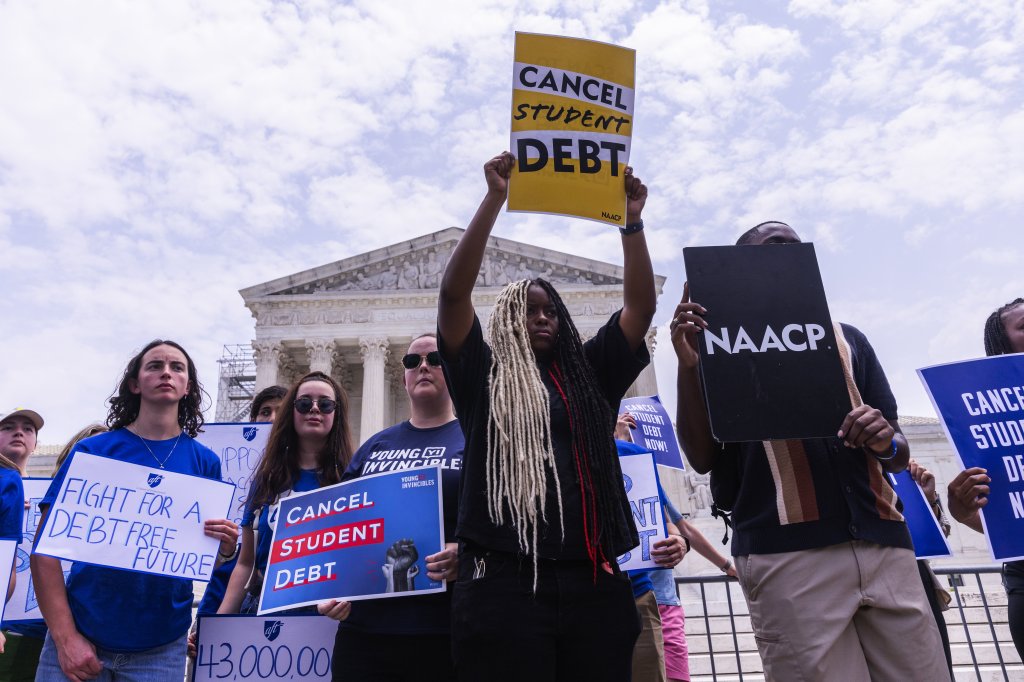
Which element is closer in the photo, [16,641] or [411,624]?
[411,624]

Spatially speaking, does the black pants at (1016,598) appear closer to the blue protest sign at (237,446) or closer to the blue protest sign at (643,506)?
the blue protest sign at (643,506)

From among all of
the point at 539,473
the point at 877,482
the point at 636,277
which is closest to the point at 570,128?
the point at 636,277

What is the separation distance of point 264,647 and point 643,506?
7.20ft

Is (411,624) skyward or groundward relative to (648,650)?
skyward

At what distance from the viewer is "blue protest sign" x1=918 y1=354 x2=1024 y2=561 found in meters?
3.10

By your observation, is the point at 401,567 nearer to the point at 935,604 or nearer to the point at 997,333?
the point at 935,604

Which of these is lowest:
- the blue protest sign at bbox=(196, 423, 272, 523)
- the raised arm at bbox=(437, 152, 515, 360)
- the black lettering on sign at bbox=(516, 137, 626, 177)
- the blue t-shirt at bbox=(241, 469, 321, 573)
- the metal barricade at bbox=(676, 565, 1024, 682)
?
the metal barricade at bbox=(676, 565, 1024, 682)

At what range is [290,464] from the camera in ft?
13.9

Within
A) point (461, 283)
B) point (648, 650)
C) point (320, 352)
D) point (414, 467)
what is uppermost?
point (320, 352)

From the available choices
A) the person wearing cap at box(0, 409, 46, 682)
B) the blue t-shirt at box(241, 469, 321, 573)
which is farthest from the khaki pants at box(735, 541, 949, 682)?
the person wearing cap at box(0, 409, 46, 682)

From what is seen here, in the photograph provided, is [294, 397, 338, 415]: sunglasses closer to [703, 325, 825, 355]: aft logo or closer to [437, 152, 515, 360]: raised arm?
[437, 152, 515, 360]: raised arm

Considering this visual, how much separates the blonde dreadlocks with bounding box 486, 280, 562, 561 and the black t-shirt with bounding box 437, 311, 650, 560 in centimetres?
3

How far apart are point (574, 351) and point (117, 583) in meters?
2.36

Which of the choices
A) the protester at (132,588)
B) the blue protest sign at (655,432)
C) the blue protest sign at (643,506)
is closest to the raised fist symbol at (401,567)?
the protester at (132,588)
